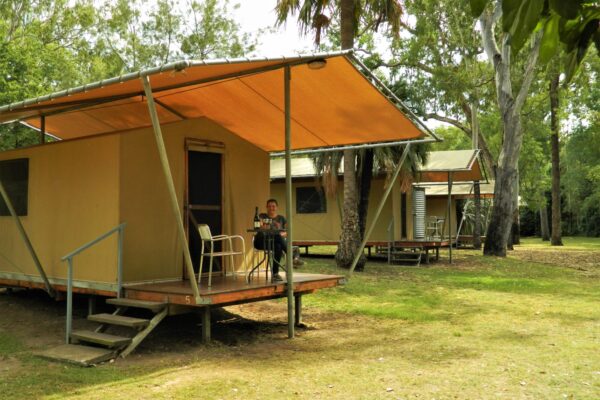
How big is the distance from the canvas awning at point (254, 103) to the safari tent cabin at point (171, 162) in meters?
0.02

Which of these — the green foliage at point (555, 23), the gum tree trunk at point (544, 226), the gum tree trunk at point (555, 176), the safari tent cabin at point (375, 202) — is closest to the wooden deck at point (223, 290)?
the green foliage at point (555, 23)

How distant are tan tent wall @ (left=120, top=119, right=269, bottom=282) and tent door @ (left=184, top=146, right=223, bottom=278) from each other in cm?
10

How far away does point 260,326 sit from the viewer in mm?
8141

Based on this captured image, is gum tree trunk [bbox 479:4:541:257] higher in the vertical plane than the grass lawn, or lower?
higher

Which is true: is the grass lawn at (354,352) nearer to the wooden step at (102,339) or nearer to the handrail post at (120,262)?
the wooden step at (102,339)

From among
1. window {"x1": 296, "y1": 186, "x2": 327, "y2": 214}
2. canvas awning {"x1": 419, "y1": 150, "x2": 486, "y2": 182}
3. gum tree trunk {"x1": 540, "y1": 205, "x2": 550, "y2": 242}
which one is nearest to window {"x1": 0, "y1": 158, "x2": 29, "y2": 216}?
window {"x1": 296, "y1": 186, "x2": 327, "y2": 214}

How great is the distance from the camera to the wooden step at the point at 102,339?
6156mm

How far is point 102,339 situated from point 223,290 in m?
1.38

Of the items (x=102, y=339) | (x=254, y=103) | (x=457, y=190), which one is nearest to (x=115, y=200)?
(x=102, y=339)

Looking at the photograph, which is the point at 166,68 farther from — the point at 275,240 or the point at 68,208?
the point at 68,208

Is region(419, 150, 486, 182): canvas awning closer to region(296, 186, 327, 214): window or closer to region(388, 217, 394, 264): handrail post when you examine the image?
region(388, 217, 394, 264): handrail post

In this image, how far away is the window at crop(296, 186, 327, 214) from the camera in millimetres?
18859

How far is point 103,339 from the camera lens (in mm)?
6227

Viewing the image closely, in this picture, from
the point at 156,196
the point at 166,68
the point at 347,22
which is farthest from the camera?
the point at 347,22
